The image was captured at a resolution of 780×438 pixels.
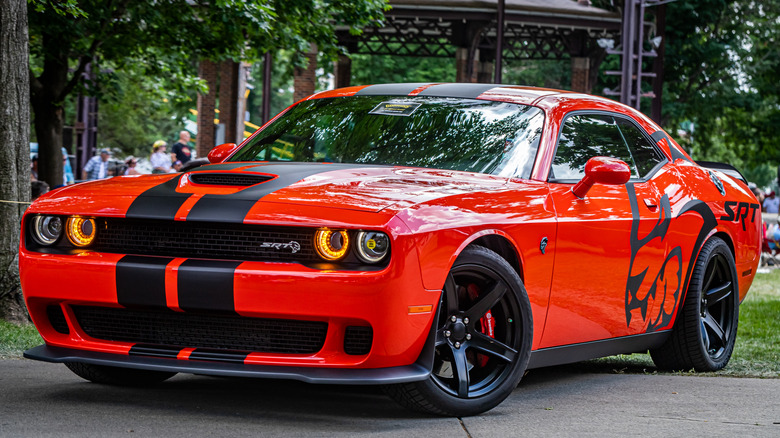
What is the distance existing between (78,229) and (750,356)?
4687 mm

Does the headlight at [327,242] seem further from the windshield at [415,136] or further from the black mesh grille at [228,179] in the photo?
the windshield at [415,136]

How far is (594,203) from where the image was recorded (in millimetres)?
5559

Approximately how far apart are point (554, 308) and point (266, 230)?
157 cm

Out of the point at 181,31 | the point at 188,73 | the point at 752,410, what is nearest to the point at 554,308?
the point at 752,410

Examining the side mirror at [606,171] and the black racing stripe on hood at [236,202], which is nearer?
the black racing stripe on hood at [236,202]

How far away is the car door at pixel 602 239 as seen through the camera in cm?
532

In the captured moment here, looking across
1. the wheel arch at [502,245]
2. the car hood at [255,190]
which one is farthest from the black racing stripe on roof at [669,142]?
the wheel arch at [502,245]

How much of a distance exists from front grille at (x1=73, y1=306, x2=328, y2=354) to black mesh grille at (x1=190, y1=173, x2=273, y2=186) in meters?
0.59

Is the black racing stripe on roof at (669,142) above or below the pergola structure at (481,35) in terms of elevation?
below

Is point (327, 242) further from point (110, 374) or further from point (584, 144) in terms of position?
point (584, 144)

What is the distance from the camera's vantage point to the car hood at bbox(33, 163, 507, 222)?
4395 millimetres

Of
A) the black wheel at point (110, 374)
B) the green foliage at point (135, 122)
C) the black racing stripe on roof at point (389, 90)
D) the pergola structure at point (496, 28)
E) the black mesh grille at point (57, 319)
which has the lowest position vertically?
the green foliage at point (135, 122)

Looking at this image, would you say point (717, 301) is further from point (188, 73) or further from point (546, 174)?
point (188, 73)

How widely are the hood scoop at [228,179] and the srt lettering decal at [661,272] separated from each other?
203cm
